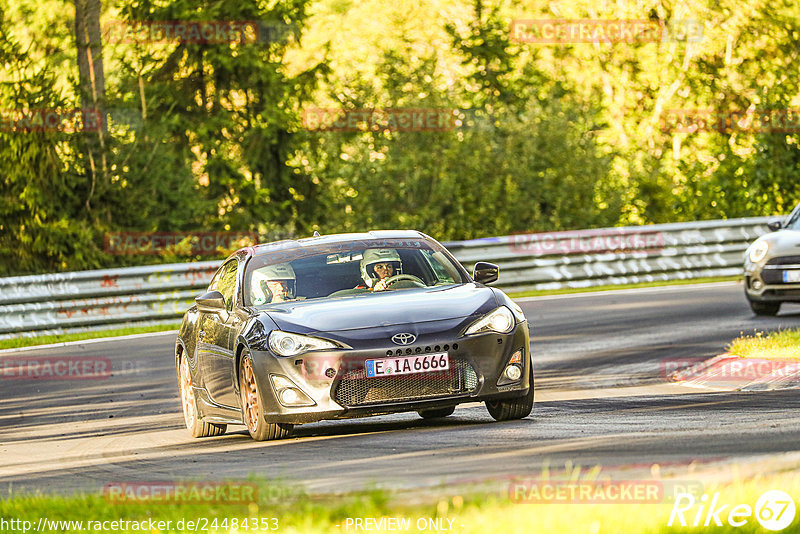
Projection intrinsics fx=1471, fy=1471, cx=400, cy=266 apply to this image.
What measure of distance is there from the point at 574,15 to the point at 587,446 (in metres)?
37.2

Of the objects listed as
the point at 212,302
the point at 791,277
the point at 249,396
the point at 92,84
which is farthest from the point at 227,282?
the point at 92,84

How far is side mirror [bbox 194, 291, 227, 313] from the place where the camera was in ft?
35.8

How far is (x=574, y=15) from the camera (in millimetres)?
44219

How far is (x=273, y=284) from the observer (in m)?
10.8

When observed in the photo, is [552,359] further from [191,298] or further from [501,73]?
[501,73]

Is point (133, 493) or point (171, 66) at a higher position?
point (171, 66)

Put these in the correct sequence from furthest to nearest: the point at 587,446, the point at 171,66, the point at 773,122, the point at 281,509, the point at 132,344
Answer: the point at 171,66, the point at 773,122, the point at 132,344, the point at 587,446, the point at 281,509

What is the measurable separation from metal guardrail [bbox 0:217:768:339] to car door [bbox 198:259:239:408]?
1090cm

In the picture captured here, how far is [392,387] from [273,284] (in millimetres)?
1741

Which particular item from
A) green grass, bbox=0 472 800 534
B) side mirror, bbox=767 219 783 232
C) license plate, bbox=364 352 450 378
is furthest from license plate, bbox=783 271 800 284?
green grass, bbox=0 472 800 534

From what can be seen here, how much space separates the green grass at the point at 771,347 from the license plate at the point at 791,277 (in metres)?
3.46

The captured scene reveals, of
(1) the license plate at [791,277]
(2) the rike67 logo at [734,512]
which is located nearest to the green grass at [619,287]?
(1) the license plate at [791,277]

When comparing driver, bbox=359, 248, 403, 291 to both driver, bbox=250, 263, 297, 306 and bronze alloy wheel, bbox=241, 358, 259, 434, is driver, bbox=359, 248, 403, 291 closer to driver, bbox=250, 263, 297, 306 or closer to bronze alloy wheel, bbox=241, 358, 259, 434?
driver, bbox=250, 263, 297, 306

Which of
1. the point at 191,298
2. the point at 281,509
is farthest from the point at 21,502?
the point at 191,298
